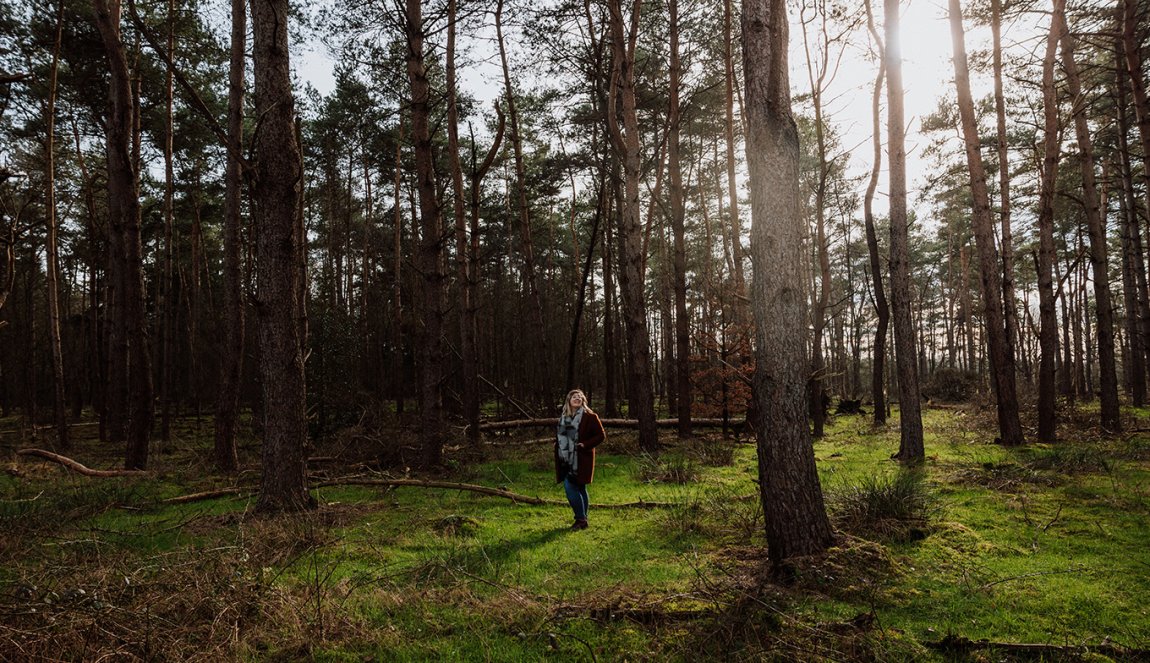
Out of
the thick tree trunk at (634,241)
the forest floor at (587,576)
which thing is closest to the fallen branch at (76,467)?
the forest floor at (587,576)

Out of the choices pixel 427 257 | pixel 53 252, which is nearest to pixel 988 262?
pixel 427 257

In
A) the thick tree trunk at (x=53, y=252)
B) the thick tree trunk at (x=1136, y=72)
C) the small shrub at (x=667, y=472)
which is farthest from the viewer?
the thick tree trunk at (x=53, y=252)

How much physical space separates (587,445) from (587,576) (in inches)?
79.4

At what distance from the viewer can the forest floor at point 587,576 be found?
339cm

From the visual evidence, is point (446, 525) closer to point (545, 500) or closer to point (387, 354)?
point (545, 500)

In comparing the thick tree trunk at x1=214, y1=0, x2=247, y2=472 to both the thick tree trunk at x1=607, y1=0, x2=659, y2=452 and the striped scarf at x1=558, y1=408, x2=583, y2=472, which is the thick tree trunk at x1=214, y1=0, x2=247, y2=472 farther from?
the thick tree trunk at x1=607, y1=0, x2=659, y2=452

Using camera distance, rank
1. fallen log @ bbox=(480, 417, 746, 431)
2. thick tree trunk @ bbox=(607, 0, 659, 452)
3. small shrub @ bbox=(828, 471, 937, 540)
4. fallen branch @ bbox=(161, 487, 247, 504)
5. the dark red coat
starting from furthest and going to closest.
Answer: fallen log @ bbox=(480, 417, 746, 431) < thick tree trunk @ bbox=(607, 0, 659, 452) < fallen branch @ bbox=(161, 487, 247, 504) < the dark red coat < small shrub @ bbox=(828, 471, 937, 540)

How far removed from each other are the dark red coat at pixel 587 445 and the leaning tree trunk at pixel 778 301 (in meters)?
2.38

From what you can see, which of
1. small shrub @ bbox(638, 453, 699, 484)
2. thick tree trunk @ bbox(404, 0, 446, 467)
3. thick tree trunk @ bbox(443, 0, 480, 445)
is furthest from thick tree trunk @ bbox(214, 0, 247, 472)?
small shrub @ bbox(638, 453, 699, 484)

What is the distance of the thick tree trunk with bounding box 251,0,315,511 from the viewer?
21.0 ft

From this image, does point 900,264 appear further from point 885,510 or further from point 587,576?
point 587,576

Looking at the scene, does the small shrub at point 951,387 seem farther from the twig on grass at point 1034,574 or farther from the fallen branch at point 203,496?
the fallen branch at point 203,496

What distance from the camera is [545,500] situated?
819 cm

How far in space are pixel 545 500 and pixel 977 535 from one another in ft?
17.1
